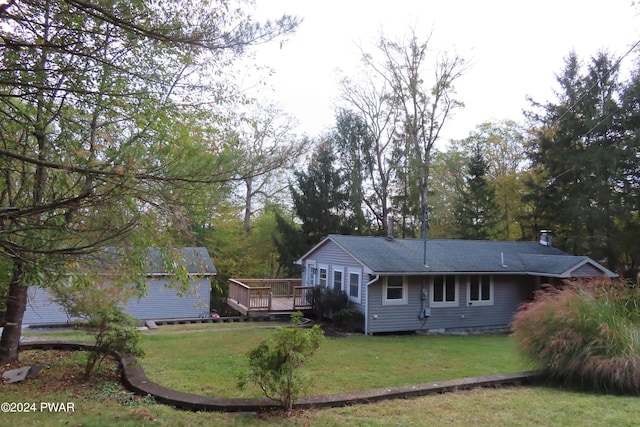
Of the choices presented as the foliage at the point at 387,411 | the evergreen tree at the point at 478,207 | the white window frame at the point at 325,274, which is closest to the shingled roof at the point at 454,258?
the white window frame at the point at 325,274

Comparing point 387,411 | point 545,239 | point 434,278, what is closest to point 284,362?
point 387,411

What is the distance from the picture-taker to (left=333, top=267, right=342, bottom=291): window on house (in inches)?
648

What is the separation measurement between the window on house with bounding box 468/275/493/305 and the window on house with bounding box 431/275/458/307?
2.51 feet

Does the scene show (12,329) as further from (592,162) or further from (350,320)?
(592,162)

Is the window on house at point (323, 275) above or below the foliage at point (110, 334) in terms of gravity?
above

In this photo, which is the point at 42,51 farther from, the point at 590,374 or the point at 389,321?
the point at 389,321

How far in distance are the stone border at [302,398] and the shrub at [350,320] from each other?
8.45m

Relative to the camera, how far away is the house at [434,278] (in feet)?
48.3

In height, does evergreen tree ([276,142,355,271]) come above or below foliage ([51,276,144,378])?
above

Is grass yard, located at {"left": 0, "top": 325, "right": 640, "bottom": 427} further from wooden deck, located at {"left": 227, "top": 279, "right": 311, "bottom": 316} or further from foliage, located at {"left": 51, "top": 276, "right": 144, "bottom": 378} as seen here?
wooden deck, located at {"left": 227, "top": 279, "right": 311, "bottom": 316}

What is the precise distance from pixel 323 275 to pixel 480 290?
21.4 ft

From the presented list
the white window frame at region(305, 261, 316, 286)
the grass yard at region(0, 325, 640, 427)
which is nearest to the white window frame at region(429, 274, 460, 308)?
the white window frame at region(305, 261, 316, 286)

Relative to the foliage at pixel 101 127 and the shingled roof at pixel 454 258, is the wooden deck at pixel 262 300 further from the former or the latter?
the foliage at pixel 101 127

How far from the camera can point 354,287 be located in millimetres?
15438
